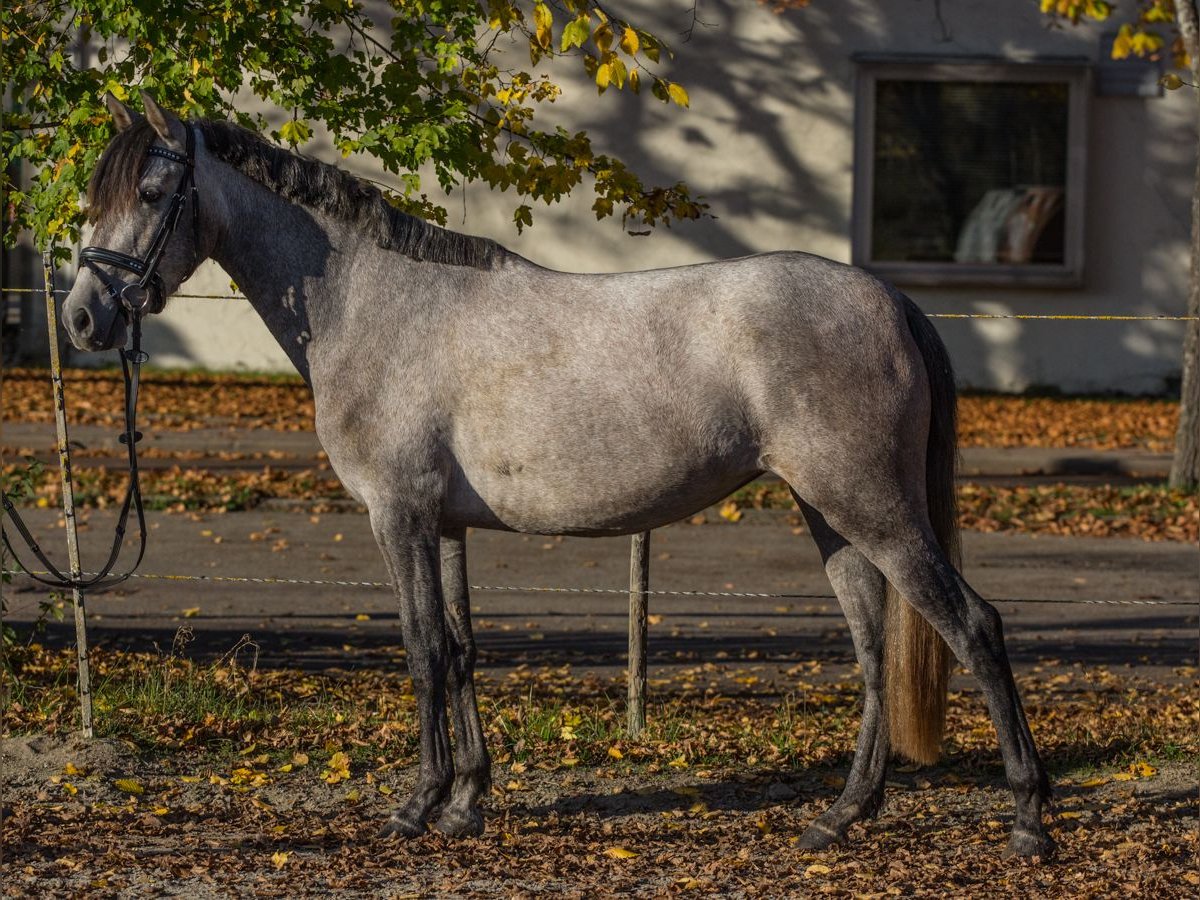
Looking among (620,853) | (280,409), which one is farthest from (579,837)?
(280,409)

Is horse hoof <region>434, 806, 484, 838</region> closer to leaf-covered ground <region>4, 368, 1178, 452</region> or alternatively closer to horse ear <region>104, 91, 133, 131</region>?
horse ear <region>104, 91, 133, 131</region>

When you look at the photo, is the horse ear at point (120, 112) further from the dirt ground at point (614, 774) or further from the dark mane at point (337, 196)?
the dirt ground at point (614, 774)

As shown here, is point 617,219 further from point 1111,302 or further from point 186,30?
point 186,30

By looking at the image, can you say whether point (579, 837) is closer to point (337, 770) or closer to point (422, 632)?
point (422, 632)

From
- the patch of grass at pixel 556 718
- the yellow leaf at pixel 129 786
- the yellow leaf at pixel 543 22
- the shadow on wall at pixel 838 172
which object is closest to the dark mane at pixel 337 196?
the yellow leaf at pixel 543 22

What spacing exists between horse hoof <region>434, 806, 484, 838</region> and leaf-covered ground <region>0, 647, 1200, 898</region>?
0.05m

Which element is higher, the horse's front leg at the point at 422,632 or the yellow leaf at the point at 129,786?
the horse's front leg at the point at 422,632

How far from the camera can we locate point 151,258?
507 centimetres

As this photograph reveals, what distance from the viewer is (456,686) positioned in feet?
18.3

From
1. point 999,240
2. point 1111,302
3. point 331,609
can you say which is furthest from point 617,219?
point 331,609

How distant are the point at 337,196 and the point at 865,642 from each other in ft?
7.77

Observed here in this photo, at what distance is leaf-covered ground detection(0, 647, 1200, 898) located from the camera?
5035 mm

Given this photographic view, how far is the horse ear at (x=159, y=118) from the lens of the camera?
16.3 ft

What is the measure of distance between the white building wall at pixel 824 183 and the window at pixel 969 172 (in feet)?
0.77
